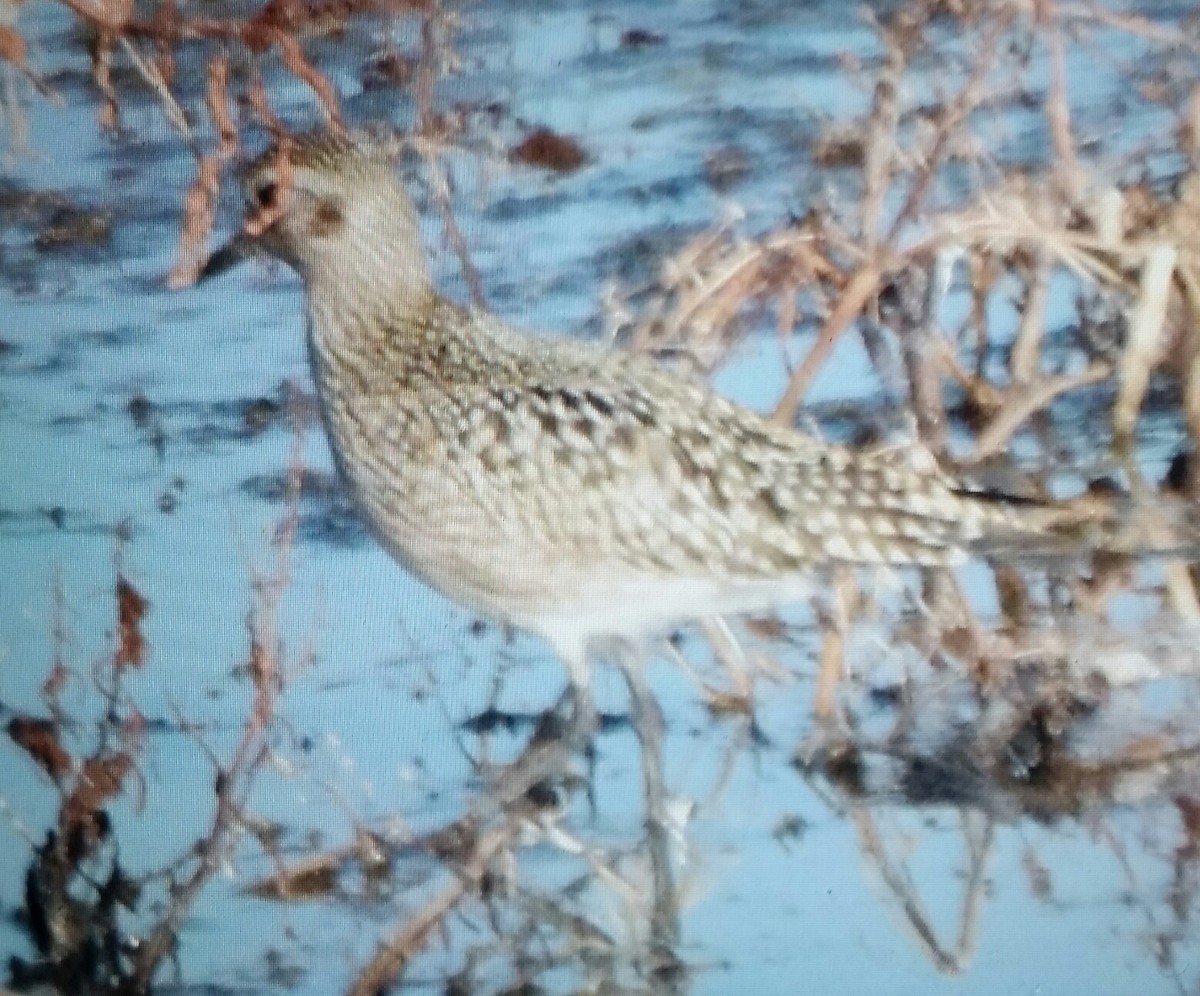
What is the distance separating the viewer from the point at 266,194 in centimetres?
152

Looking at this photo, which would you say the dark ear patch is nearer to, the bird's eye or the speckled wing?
the bird's eye

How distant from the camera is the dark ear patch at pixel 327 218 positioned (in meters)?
1.51

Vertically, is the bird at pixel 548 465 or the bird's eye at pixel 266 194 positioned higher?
the bird's eye at pixel 266 194

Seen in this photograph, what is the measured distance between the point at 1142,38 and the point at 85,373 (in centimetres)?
102

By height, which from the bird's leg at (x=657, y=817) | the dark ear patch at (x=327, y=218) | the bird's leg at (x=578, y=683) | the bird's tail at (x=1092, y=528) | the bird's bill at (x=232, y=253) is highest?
the dark ear patch at (x=327, y=218)

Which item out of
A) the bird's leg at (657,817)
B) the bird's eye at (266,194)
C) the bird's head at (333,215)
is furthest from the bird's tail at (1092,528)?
the bird's eye at (266,194)

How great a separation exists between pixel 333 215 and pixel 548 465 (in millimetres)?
307

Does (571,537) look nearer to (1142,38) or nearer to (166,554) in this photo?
(166,554)

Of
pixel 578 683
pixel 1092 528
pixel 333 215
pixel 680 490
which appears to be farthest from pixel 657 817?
pixel 333 215

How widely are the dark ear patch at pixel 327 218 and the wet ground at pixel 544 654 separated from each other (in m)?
0.07

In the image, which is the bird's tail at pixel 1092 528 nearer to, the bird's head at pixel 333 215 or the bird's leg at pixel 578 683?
the bird's leg at pixel 578 683

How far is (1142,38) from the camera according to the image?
145 centimetres

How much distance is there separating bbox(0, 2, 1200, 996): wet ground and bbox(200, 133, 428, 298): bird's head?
0.10 ft

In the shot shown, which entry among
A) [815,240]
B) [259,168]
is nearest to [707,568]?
[815,240]
